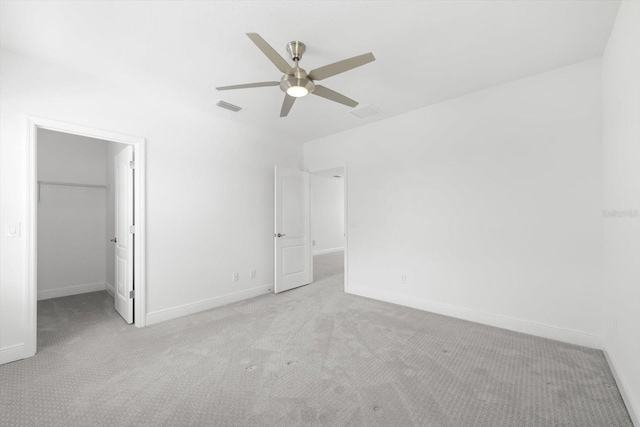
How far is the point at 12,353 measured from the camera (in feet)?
7.73

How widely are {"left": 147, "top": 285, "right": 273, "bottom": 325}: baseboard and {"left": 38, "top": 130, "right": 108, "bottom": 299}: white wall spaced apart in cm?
250

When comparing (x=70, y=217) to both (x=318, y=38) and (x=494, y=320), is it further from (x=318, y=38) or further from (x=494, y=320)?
(x=494, y=320)

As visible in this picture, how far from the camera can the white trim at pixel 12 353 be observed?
2316mm

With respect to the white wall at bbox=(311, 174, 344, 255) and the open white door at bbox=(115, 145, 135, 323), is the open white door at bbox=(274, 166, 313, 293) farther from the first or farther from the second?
the white wall at bbox=(311, 174, 344, 255)

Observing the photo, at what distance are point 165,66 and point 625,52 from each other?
12.3 feet

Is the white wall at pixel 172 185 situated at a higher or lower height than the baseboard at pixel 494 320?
higher

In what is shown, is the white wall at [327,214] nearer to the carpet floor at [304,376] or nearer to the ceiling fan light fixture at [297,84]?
the carpet floor at [304,376]

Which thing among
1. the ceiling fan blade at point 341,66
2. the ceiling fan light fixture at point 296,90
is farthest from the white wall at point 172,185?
the ceiling fan blade at point 341,66

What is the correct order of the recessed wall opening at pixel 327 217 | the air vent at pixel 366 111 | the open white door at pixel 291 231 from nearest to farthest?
the air vent at pixel 366 111, the open white door at pixel 291 231, the recessed wall opening at pixel 327 217

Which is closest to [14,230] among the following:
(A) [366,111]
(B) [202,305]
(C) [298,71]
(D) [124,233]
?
(D) [124,233]

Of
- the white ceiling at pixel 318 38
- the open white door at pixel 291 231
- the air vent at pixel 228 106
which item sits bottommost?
the open white door at pixel 291 231

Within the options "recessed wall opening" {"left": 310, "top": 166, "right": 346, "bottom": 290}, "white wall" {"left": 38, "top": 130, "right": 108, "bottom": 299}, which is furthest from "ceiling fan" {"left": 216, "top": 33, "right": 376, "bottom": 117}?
"recessed wall opening" {"left": 310, "top": 166, "right": 346, "bottom": 290}

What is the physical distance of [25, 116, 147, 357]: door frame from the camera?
2455mm

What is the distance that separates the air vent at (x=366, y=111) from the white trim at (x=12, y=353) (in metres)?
4.31
